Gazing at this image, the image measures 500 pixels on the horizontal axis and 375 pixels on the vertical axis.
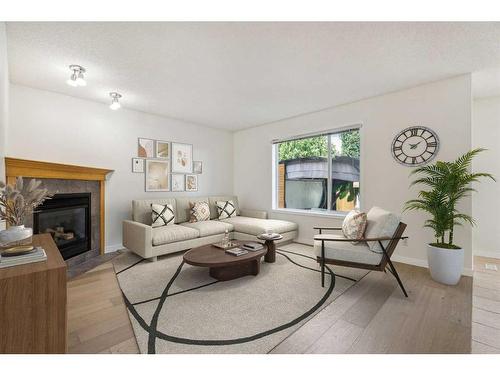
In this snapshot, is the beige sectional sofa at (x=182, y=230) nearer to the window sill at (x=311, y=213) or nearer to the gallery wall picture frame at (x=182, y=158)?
the window sill at (x=311, y=213)

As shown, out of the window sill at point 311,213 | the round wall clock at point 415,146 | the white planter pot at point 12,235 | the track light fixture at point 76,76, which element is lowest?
the window sill at point 311,213

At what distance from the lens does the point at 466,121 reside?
273 cm

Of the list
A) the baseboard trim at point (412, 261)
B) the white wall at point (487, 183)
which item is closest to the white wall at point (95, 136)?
the baseboard trim at point (412, 261)

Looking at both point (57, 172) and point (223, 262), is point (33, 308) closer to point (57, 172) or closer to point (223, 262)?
point (223, 262)

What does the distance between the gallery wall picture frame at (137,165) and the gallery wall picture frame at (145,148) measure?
0.09m

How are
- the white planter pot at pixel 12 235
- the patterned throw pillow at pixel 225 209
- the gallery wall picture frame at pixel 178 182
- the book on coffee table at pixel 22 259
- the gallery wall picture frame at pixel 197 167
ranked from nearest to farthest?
the book on coffee table at pixel 22 259 < the white planter pot at pixel 12 235 < the gallery wall picture frame at pixel 178 182 < the patterned throw pillow at pixel 225 209 < the gallery wall picture frame at pixel 197 167

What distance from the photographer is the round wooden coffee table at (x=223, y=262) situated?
2419 mm

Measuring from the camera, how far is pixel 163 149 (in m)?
4.39

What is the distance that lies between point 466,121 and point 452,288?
199 cm

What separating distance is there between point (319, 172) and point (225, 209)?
2.07m

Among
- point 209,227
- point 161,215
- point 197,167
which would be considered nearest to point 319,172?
point 209,227

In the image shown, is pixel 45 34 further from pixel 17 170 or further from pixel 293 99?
pixel 293 99
